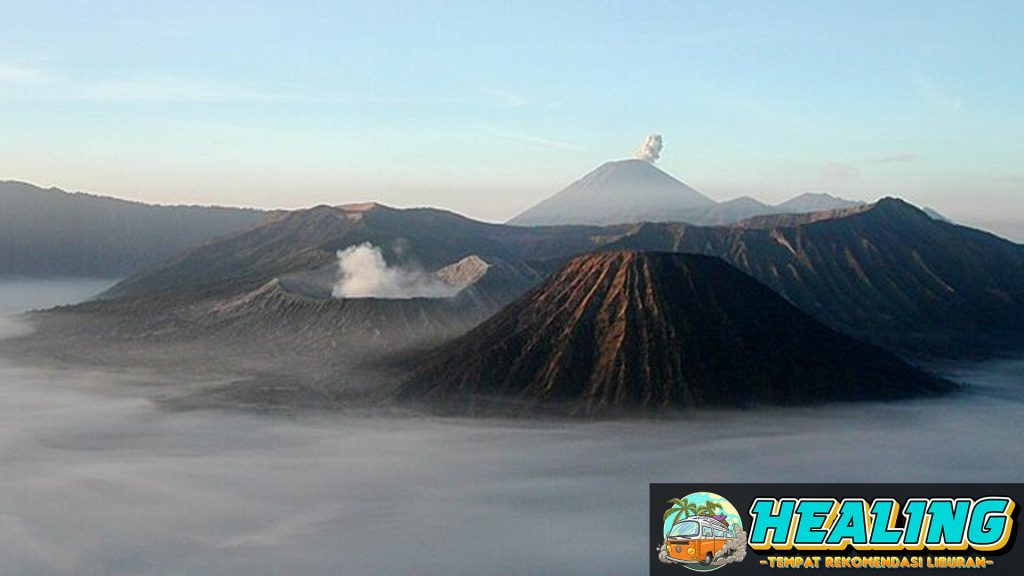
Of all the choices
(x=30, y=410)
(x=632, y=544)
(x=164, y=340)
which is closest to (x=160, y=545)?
(x=632, y=544)

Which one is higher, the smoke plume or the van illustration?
the smoke plume

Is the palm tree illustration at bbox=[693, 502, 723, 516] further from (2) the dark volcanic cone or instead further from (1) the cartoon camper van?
(2) the dark volcanic cone

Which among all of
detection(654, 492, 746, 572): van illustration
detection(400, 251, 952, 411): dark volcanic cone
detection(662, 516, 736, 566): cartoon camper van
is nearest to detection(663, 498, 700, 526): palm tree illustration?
detection(654, 492, 746, 572): van illustration

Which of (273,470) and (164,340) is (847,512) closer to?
(273,470)

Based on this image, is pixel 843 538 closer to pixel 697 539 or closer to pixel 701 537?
pixel 701 537

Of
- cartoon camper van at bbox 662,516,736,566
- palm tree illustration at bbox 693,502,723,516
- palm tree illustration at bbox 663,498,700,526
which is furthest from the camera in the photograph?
palm tree illustration at bbox 693,502,723,516

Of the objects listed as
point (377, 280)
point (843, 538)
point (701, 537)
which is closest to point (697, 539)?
point (701, 537)

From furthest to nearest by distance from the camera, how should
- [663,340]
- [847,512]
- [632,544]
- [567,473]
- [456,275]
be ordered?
1. [456,275]
2. [663,340]
3. [567,473]
4. [632,544]
5. [847,512]
